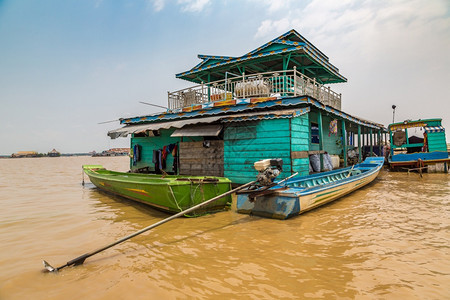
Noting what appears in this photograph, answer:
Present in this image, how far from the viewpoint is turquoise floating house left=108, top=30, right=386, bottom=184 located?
8.42m

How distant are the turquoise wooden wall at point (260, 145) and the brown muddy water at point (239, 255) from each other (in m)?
2.33

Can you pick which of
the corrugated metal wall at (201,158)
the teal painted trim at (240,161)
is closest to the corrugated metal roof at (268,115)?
the corrugated metal wall at (201,158)

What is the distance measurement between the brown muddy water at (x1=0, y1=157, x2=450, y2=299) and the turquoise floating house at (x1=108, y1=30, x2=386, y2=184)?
299 cm

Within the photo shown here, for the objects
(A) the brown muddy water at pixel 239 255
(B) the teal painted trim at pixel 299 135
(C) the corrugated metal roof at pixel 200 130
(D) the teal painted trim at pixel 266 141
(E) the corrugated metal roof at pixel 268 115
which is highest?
(E) the corrugated metal roof at pixel 268 115

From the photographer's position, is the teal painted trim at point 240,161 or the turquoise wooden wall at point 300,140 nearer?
the turquoise wooden wall at point 300,140

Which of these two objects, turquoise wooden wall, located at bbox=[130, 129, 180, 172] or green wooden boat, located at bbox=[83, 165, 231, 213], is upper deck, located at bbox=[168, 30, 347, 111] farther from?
green wooden boat, located at bbox=[83, 165, 231, 213]

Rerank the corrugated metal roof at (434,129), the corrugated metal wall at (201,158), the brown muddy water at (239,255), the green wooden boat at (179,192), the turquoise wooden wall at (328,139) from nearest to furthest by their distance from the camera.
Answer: the brown muddy water at (239,255) < the green wooden boat at (179,192) < the corrugated metal wall at (201,158) < the turquoise wooden wall at (328,139) < the corrugated metal roof at (434,129)

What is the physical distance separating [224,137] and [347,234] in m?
5.91

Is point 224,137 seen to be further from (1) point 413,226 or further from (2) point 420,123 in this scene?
(2) point 420,123

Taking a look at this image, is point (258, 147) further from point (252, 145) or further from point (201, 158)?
point (201, 158)

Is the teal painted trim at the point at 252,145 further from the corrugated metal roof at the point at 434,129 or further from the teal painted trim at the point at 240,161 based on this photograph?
the corrugated metal roof at the point at 434,129

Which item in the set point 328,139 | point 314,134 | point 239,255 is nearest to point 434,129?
point 328,139

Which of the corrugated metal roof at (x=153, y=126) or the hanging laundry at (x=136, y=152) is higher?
the corrugated metal roof at (x=153, y=126)

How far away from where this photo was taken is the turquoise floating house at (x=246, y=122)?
8.42m
